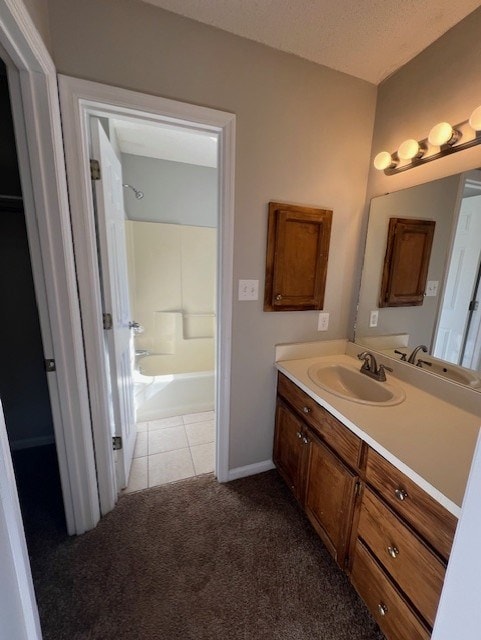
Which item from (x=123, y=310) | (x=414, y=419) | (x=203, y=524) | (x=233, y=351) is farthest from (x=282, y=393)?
(x=123, y=310)

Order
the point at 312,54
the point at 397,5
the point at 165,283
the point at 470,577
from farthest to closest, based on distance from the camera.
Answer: the point at 165,283 < the point at 312,54 < the point at 397,5 < the point at 470,577

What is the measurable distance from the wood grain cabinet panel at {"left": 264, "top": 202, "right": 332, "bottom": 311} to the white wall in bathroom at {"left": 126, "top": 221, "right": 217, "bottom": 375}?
1.53 m

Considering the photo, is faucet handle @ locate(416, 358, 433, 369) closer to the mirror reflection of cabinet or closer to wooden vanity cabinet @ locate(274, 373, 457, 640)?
the mirror reflection of cabinet

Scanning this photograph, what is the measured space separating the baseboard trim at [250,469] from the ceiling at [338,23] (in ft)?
7.84

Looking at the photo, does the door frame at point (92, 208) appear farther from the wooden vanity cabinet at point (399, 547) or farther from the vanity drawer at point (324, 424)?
the wooden vanity cabinet at point (399, 547)

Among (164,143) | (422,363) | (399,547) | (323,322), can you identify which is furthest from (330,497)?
(164,143)

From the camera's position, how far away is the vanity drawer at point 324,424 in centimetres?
112

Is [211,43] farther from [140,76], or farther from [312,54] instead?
[312,54]

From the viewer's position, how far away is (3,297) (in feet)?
6.07

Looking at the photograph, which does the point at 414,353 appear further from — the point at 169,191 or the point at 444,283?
the point at 169,191

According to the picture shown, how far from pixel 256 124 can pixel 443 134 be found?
0.85 m

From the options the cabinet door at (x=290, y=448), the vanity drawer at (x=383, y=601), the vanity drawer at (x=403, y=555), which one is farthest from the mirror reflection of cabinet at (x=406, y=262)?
the vanity drawer at (x=383, y=601)

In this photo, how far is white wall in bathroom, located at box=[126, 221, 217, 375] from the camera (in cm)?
289

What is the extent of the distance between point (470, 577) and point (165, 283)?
9.75ft
